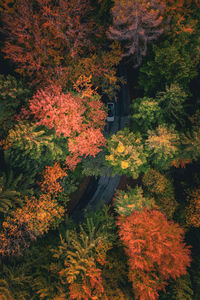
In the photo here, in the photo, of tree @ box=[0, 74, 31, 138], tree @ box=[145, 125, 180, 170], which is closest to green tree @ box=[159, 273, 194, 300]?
tree @ box=[145, 125, 180, 170]

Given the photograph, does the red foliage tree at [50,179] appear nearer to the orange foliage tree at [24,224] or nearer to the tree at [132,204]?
the orange foliage tree at [24,224]

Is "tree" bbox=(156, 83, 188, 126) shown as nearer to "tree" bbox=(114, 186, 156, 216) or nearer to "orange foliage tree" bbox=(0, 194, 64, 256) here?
"tree" bbox=(114, 186, 156, 216)

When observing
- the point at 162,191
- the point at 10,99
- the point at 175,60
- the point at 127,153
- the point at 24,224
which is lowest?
the point at 24,224

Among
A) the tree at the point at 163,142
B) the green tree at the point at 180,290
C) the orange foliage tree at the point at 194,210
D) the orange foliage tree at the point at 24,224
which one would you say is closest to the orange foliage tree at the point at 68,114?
the tree at the point at 163,142

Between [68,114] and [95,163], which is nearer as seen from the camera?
[68,114]

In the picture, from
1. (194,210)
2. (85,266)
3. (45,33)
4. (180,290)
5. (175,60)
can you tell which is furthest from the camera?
(194,210)

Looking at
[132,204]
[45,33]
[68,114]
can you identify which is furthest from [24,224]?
[45,33]

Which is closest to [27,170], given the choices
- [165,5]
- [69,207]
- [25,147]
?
[25,147]

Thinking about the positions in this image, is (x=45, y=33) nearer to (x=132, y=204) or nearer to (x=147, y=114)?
(x=147, y=114)
